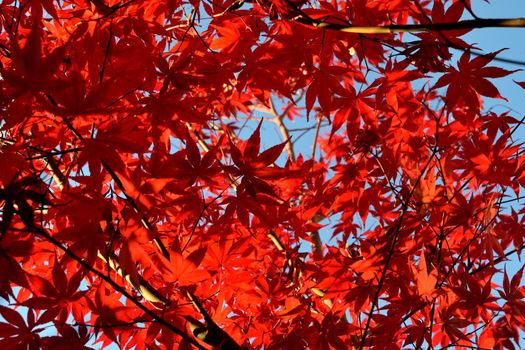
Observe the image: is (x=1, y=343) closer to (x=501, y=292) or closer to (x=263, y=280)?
(x=263, y=280)

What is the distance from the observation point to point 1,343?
4.15ft

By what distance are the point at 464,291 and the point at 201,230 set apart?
0.87 meters

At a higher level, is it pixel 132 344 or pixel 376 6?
pixel 376 6

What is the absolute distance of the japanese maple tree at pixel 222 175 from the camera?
3.85ft

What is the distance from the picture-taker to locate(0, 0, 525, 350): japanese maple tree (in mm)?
1174

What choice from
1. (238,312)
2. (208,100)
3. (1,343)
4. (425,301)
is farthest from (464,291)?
(1,343)

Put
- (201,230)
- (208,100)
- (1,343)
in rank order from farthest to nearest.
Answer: (208,100) → (201,230) → (1,343)

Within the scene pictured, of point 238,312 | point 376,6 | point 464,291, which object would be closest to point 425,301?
point 464,291

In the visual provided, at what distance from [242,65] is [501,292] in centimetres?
118

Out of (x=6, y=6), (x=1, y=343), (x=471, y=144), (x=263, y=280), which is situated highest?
(x=6, y=6)

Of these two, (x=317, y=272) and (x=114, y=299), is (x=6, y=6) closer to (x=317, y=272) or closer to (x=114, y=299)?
(x=114, y=299)

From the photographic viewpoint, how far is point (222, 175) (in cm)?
138

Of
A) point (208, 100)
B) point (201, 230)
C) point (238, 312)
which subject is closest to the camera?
point (201, 230)

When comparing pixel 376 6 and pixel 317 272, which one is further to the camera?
pixel 317 272
